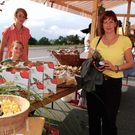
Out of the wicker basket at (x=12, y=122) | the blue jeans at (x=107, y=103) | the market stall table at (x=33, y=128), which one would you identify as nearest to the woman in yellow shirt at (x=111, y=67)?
the blue jeans at (x=107, y=103)

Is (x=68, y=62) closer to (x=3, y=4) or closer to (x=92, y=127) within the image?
(x=92, y=127)

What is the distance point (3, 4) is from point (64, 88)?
3.12ft

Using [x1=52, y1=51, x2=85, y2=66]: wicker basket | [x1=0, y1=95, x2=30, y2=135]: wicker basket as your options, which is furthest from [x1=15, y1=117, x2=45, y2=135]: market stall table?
[x1=52, y1=51, x2=85, y2=66]: wicker basket

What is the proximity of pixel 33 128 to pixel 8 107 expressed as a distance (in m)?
0.14

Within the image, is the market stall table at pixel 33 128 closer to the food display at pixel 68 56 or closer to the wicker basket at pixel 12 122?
the wicker basket at pixel 12 122

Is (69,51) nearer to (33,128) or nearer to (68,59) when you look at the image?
(68,59)

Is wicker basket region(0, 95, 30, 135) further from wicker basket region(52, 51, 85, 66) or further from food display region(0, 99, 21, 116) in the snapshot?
wicker basket region(52, 51, 85, 66)

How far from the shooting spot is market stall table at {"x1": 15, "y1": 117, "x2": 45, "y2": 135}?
0.61 m

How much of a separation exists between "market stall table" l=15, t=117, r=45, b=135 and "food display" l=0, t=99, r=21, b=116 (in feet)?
0.26

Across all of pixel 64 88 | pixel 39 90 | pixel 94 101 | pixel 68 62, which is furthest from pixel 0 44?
pixel 94 101

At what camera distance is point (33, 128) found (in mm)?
647

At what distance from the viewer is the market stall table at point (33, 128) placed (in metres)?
0.61

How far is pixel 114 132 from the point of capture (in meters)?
1.46

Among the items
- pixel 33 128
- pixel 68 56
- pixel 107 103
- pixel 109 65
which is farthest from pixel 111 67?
pixel 68 56
